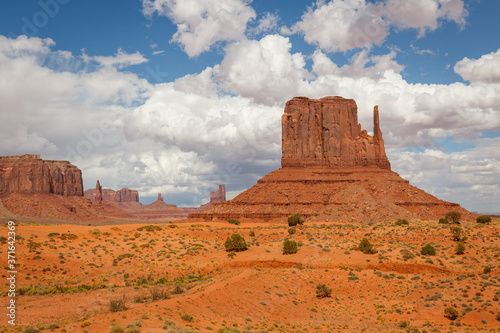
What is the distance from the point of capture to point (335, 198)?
97938 mm

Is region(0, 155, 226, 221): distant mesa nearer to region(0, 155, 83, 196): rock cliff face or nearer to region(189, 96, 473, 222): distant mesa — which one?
region(0, 155, 83, 196): rock cliff face

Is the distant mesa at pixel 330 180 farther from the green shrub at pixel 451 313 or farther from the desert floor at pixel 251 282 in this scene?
the green shrub at pixel 451 313

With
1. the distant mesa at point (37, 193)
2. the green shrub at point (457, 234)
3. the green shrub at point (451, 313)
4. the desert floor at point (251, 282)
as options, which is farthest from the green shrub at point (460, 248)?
the distant mesa at point (37, 193)

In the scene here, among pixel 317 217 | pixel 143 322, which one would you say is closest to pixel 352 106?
pixel 317 217

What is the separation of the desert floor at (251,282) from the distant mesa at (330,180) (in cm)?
4310

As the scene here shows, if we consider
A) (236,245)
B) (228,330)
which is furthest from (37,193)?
(228,330)

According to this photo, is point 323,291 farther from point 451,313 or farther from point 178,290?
point 178,290

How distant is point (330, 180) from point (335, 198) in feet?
29.1

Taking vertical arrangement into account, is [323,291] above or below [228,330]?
below

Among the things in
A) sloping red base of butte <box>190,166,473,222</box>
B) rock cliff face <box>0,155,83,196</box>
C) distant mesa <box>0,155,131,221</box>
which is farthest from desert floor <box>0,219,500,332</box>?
rock cliff face <box>0,155,83,196</box>

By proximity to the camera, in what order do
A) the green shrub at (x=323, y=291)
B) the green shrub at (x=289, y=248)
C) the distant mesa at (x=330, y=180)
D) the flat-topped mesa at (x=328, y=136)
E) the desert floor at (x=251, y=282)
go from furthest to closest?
the flat-topped mesa at (x=328, y=136)
the distant mesa at (x=330, y=180)
the green shrub at (x=289, y=248)
the green shrub at (x=323, y=291)
the desert floor at (x=251, y=282)

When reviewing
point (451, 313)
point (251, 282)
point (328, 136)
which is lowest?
point (451, 313)

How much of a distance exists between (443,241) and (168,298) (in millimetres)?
28894

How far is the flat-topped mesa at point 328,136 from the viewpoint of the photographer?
115 m
